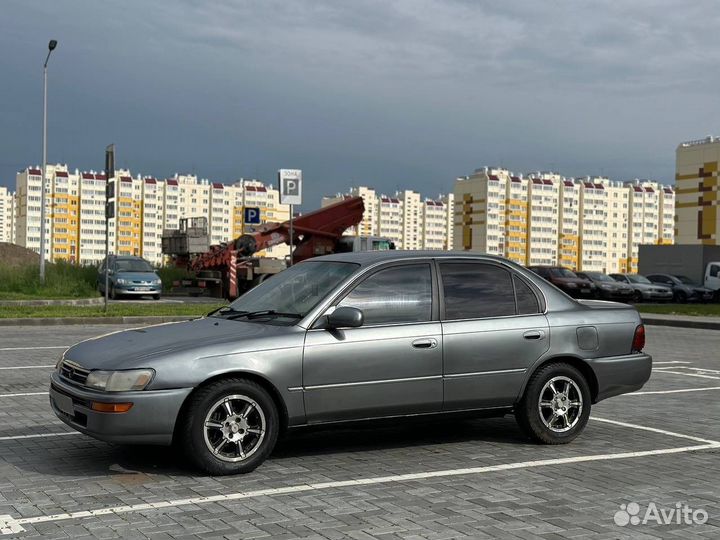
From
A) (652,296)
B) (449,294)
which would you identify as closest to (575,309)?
(449,294)

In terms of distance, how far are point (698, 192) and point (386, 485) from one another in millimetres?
88997

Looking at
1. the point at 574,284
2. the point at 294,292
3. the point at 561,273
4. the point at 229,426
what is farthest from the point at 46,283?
the point at 229,426

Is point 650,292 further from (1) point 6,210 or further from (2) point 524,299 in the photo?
(1) point 6,210

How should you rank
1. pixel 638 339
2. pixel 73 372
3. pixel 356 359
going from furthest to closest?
pixel 638 339 → pixel 356 359 → pixel 73 372

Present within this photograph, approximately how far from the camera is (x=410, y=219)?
191125 millimetres

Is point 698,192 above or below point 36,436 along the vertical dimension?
above

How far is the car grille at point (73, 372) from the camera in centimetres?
597

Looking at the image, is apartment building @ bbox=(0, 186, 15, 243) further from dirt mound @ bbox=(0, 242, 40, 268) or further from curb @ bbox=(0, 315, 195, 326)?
curb @ bbox=(0, 315, 195, 326)

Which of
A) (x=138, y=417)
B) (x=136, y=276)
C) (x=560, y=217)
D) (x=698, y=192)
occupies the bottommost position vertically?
(x=138, y=417)

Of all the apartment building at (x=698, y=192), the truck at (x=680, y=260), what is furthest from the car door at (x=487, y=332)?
the apartment building at (x=698, y=192)

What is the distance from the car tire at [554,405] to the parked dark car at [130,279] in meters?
25.8

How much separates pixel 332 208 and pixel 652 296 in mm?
16959

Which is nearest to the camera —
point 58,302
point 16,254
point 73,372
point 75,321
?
point 73,372

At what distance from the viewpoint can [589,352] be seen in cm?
717
